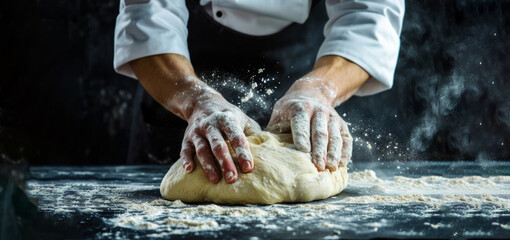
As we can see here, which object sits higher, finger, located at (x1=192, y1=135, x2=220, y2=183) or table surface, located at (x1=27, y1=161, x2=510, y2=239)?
finger, located at (x1=192, y1=135, x2=220, y2=183)

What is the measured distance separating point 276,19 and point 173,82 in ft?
2.31

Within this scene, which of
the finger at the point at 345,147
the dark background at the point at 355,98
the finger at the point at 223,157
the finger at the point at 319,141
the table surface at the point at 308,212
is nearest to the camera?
the table surface at the point at 308,212

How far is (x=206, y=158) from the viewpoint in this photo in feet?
4.49

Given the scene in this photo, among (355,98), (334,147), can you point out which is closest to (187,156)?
(334,147)

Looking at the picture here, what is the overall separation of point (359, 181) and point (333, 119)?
443 mm

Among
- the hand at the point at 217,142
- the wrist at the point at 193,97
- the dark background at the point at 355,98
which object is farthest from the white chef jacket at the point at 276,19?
the hand at the point at 217,142

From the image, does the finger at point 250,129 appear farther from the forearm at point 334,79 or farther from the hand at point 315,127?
the forearm at point 334,79

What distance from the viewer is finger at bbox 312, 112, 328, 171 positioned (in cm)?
143

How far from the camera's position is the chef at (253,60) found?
1447 millimetres

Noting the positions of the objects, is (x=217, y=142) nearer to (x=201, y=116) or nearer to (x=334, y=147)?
(x=201, y=116)

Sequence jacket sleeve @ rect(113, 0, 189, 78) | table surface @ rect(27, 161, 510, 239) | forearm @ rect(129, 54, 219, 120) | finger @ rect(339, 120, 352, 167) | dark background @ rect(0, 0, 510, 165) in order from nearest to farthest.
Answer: table surface @ rect(27, 161, 510, 239)
finger @ rect(339, 120, 352, 167)
forearm @ rect(129, 54, 219, 120)
jacket sleeve @ rect(113, 0, 189, 78)
dark background @ rect(0, 0, 510, 165)

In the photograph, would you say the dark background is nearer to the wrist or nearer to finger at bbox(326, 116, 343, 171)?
finger at bbox(326, 116, 343, 171)

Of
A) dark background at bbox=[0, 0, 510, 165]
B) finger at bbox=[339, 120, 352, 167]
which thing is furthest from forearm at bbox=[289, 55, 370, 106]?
dark background at bbox=[0, 0, 510, 165]

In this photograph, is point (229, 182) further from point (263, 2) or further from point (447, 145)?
point (447, 145)
